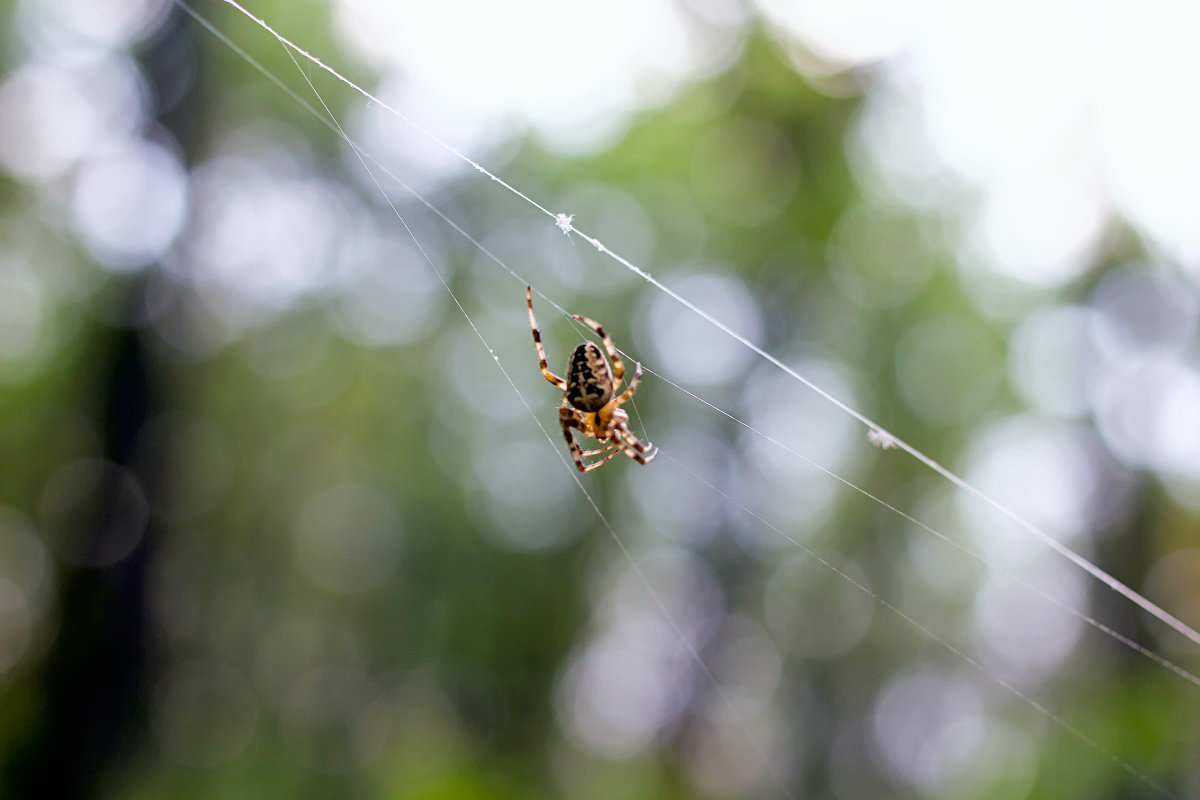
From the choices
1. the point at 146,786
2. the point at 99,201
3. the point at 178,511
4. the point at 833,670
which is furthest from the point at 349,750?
the point at 99,201

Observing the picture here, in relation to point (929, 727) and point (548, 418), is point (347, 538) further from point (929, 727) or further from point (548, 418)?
point (929, 727)

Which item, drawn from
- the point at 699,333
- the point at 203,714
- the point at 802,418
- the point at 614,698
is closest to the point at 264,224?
the point at 699,333

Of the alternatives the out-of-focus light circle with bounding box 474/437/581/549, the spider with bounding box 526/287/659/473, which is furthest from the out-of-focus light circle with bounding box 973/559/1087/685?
the spider with bounding box 526/287/659/473

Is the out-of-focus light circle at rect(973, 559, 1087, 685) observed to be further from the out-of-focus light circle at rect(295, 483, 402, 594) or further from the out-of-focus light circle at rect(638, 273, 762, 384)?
the out-of-focus light circle at rect(295, 483, 402, 594)

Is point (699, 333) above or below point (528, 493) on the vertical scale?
above

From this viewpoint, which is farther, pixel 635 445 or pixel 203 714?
pixel 203 714

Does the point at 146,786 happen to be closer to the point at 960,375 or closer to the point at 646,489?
the point at 646,489
